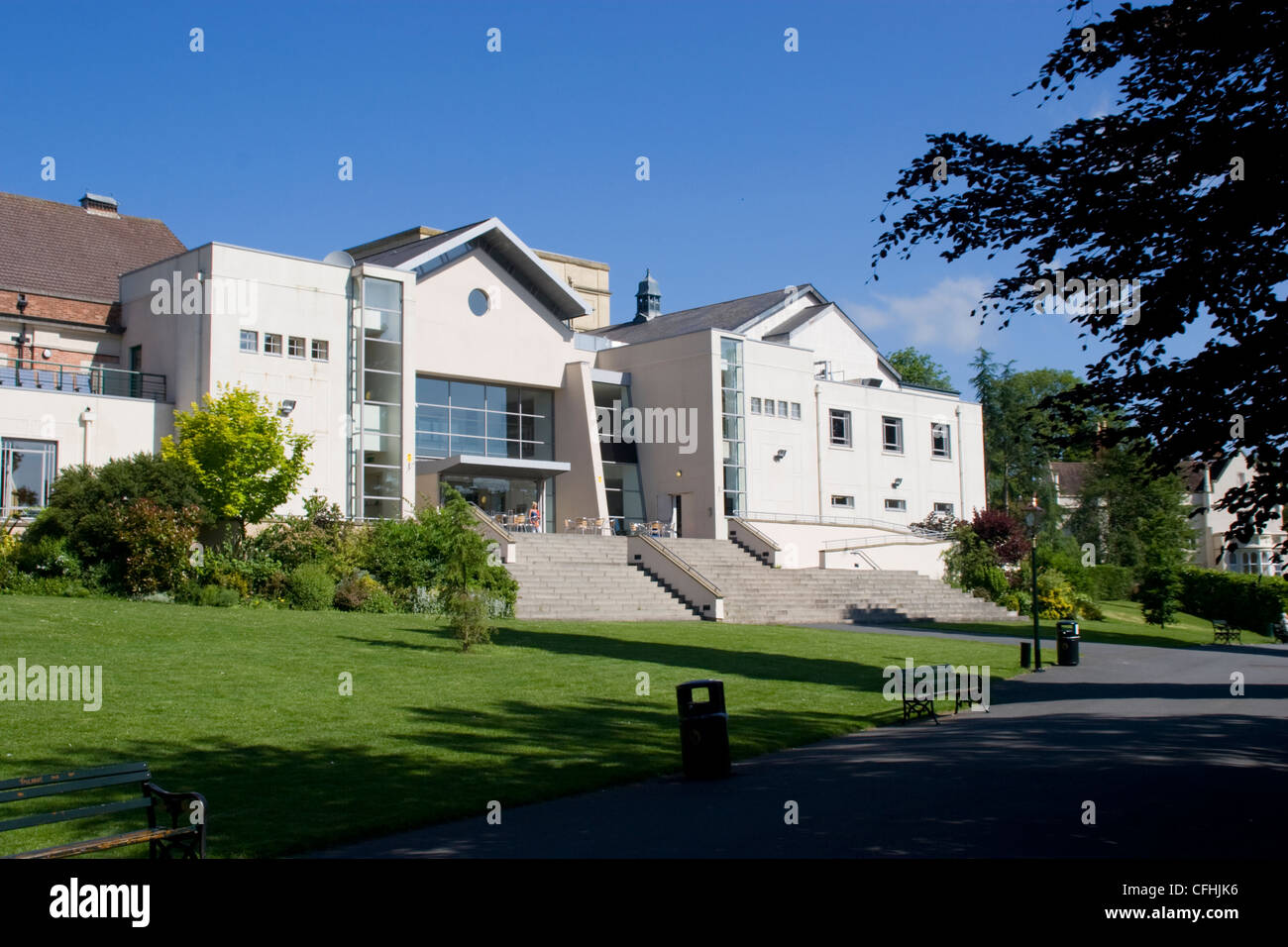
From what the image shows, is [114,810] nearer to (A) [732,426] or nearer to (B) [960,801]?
(B) [960,801]

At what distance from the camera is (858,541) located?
4453 centimetres

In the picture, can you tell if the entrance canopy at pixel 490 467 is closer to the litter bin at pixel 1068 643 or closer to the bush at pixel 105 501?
the bush at pixel 105 501

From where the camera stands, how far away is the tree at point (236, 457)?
28.5 metres

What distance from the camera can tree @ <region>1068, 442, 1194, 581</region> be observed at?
5875 cm

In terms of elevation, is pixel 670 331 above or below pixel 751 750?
above

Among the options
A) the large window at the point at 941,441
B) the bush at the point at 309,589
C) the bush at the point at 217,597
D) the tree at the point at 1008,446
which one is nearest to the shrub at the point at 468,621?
the bush at the point at 309,589

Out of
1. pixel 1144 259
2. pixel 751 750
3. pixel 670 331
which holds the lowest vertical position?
pixel 751 750

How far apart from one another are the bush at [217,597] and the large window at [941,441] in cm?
3563

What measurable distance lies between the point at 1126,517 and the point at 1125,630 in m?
27.3

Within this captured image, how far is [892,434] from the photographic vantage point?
50.8 metres

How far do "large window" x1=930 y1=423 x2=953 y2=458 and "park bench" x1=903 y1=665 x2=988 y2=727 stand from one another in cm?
3429

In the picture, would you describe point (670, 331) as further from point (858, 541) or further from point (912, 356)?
point (912, 356)

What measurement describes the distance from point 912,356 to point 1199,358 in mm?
74722
